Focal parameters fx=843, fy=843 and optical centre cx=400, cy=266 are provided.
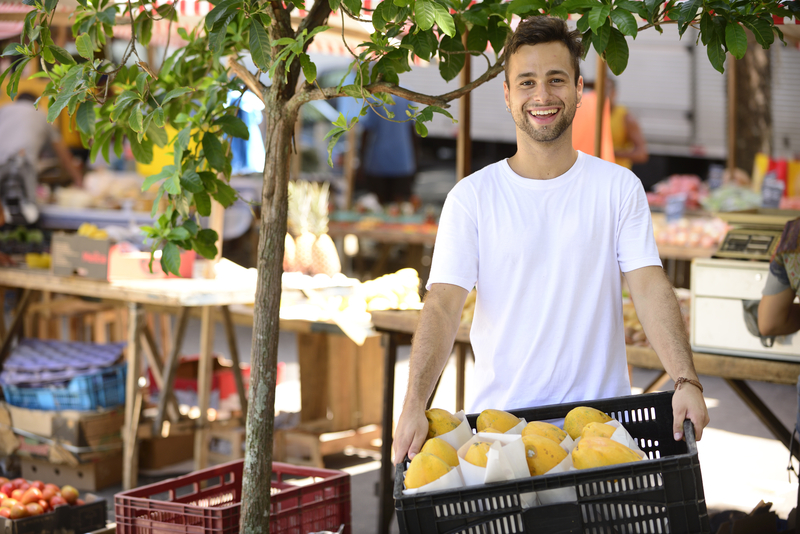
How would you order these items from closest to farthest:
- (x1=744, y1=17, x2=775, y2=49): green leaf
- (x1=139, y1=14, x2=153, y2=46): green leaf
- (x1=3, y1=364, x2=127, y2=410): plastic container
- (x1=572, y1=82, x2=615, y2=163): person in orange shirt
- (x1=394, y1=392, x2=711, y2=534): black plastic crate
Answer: (x1=394, y1=392, x2=711, y2=534): black plastic crate < (x1=744, y1=17, x2=775, y2=49): green leaf < (x1=139, y1=14, x2=153, y2=46): green leaf < (x1=3, y1=364, x2=127, y2=410): plastic container < (x1=572, y1=82, x2=615, y2=163): person in orange shirt

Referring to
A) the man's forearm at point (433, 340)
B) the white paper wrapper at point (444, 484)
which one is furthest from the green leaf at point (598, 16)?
the white paper wrapper at point (444, 484)

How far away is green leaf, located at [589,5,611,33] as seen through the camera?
1708 millimetres

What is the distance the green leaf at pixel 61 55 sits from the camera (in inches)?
82.2

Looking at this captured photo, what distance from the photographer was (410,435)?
5.39ft

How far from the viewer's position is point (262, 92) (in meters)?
2.27

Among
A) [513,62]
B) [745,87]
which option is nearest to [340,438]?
[513,62]

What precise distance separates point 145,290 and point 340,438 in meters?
1.41

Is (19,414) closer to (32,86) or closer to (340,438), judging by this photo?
(340,438)

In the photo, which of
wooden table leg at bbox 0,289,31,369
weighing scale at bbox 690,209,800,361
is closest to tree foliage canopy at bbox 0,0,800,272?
weighing scale at bbox 690,209,800,361

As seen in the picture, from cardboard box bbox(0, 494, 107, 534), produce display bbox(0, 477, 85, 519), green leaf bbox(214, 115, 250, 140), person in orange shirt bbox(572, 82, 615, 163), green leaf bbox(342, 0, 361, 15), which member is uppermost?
person in orange shirt bbox(572, 82, 615, 163)

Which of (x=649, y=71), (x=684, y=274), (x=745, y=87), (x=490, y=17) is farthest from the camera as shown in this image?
(x=649, y=71)

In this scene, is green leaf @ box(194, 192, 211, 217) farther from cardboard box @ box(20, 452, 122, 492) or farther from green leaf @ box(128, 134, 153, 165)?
cardboard box @ box(20, 452, 122, 492)

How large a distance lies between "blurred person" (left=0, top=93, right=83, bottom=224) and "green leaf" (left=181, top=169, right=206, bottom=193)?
473 centimetres

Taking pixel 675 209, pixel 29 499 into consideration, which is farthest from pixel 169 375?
pixel 675 209
